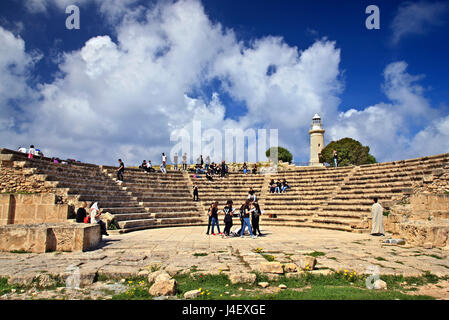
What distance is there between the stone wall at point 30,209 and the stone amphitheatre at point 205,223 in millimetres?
39

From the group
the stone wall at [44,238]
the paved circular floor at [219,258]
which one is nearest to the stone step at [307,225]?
the paved circular floor at [219,258]

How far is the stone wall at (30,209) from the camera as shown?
11859 mm

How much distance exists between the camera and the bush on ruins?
48125mm

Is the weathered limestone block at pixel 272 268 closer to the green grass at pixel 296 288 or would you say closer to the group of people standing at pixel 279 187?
the green grass at pixel 296 288

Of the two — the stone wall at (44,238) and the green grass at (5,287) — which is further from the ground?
the stone wall at (44,238)

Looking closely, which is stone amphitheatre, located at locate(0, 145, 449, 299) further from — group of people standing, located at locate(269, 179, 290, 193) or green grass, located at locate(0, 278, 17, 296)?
group of people standing, located at locate(269, 179, 290, 193)

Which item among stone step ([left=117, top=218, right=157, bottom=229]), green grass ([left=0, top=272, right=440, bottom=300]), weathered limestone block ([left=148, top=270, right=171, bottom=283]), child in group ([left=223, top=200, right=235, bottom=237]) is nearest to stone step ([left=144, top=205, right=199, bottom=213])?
stone step ([left=117, top=218, right=157, bottom=229])

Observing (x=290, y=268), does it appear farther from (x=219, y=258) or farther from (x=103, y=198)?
(x=103, y=198)

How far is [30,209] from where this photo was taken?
12094mm

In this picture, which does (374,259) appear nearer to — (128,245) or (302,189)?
(128,245)

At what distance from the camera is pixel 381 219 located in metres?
12.4

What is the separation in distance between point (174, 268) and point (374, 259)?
4.91 metres

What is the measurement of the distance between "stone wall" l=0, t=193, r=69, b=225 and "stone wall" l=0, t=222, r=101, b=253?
3532 mm

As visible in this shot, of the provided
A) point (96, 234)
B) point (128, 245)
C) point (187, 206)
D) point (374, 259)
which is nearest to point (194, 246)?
point (128, 245)
